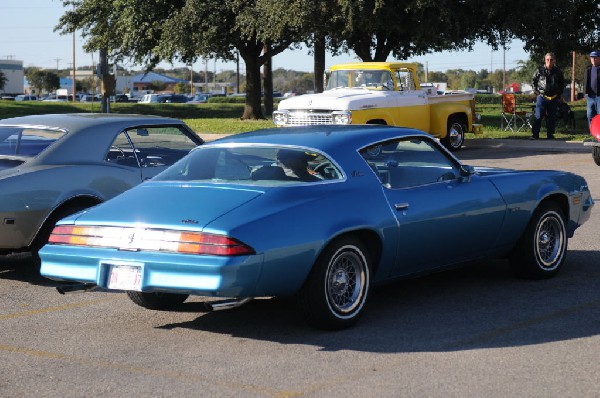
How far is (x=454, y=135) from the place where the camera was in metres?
23.5

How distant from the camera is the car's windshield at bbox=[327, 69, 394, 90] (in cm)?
2131

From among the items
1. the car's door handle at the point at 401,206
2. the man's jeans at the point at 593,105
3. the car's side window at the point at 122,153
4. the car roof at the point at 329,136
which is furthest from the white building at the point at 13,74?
the car's door handle at the point at 401,206

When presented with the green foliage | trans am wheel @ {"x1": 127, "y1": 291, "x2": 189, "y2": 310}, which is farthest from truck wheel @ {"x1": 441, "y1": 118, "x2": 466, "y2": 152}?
trans am wheel @ {"x1": 127, "y1": 291, "x2": 189, "y2": 310}

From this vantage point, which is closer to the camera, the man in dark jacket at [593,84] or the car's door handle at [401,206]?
the car's door handle at [401,206]

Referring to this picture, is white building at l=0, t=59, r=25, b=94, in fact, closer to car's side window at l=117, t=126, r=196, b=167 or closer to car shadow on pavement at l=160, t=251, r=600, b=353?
car's side window at l=117, t=126, r=196, b=167

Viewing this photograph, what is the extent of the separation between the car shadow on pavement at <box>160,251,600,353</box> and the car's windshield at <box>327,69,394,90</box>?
511 inches

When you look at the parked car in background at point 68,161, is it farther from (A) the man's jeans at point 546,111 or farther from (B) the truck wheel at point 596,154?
(A) the man's jeans at point 546,111

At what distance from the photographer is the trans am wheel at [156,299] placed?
24.2 ft

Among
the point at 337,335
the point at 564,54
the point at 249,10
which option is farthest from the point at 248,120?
the point at 337,335

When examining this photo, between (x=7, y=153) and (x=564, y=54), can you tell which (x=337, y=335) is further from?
(x=564, y=54)

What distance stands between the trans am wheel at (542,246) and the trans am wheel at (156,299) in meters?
2.74

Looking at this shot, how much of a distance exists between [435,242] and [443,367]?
68.7 inches

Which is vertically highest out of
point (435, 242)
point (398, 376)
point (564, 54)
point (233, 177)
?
point (564, 54)

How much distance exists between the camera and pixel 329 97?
806 inches
